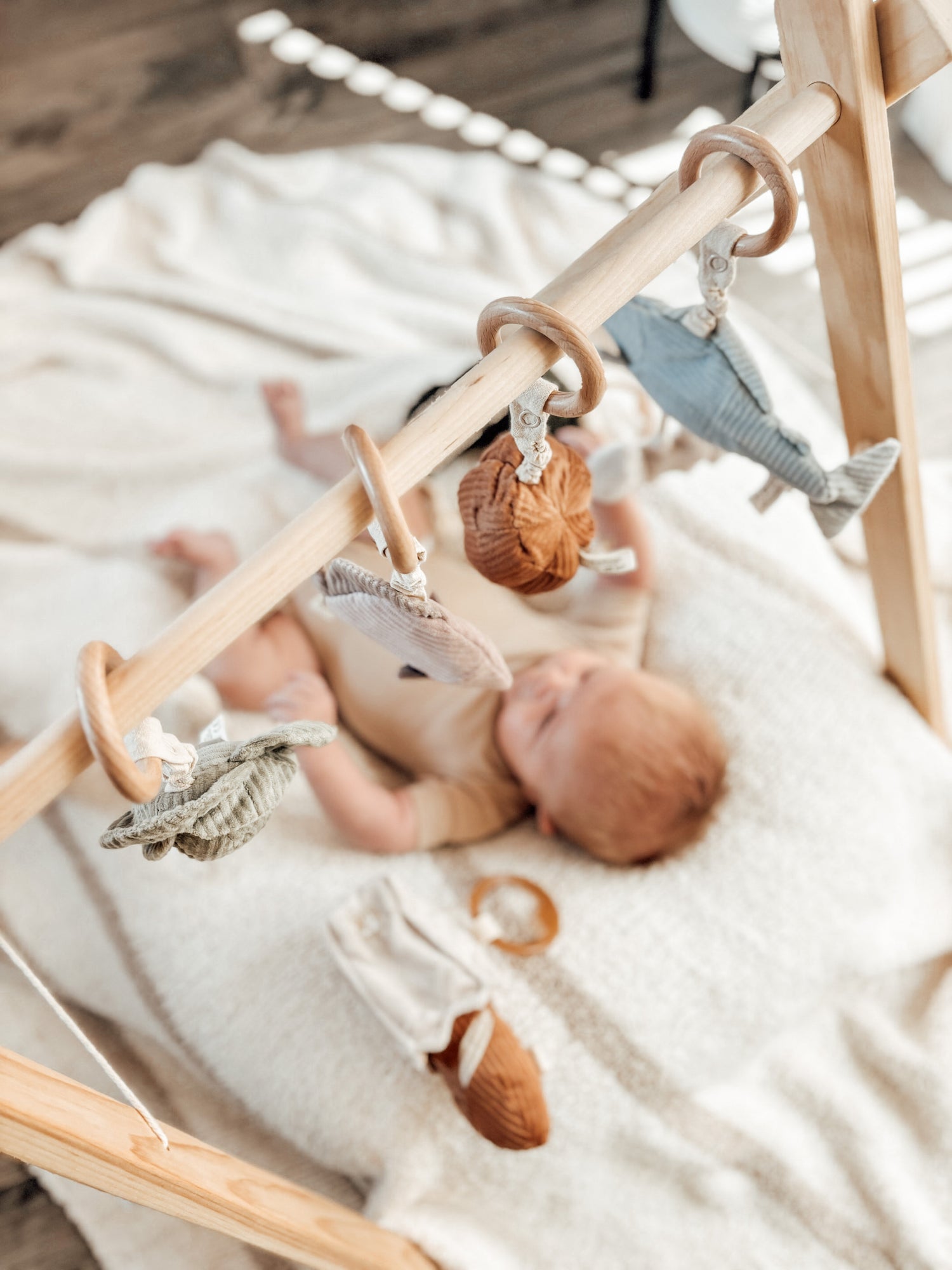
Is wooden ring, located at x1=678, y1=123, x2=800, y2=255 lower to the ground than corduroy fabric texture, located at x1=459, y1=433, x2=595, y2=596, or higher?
higher

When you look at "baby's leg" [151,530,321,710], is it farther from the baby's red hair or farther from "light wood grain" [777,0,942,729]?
"light wood grain" [777,0,942,729]

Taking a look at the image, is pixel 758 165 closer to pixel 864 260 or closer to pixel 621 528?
pixel 864 260

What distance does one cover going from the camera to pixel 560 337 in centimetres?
43

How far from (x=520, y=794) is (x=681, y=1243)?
0.41 m

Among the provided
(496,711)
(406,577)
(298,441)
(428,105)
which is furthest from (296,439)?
(428,105)

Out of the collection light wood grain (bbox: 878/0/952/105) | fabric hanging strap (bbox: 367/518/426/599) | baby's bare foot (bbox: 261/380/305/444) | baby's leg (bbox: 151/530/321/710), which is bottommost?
baby's leg (bbox: 151/530/321/710)

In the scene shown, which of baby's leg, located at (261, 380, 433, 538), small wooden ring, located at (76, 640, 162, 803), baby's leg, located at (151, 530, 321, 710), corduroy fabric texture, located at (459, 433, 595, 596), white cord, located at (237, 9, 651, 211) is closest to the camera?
small wooden ring, located at (76, 640, 162, 803)

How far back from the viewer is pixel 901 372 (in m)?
0.65

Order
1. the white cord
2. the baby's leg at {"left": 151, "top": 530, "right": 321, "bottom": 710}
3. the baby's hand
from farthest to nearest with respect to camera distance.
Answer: the white cord
the baby's leg at {"left": 151, "top": 530, "right": 321, "bottom": 710}
the baby's hand

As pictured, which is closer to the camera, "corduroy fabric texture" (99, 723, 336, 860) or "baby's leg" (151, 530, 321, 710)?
"corduroy fabric texture" (99, 723, 336, 860)

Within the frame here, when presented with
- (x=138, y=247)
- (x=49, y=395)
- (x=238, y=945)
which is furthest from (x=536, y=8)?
(x=238, y=945)

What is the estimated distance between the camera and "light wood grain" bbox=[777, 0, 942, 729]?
1.71 ft

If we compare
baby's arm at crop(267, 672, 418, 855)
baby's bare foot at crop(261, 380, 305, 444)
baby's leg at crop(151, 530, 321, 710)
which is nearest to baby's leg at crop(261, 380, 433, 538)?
baby's bare foot at crop(261, 380, 305, 444)

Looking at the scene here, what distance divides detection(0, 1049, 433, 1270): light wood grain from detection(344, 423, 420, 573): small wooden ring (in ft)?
0.90
